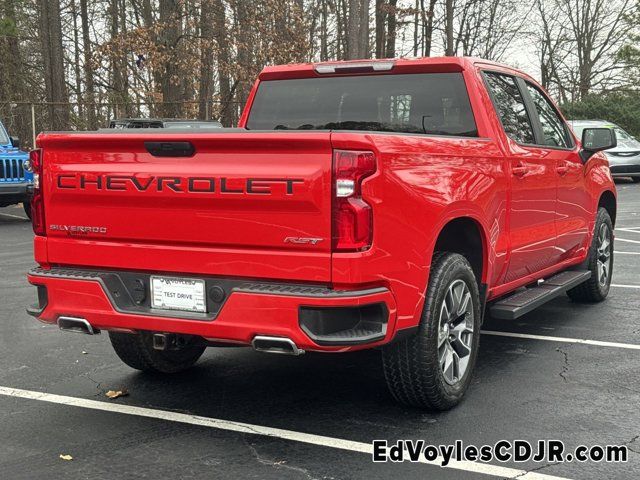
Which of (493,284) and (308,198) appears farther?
(493,284)

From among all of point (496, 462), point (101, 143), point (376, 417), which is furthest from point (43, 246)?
point (496, 462)

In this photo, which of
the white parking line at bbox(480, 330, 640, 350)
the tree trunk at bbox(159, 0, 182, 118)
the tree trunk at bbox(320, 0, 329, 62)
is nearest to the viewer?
the white parking line at bbox(480, 330, 640, 350)

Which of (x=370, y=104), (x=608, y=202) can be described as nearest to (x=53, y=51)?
(x=608, y=202)

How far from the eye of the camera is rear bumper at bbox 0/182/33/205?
51.7 ft

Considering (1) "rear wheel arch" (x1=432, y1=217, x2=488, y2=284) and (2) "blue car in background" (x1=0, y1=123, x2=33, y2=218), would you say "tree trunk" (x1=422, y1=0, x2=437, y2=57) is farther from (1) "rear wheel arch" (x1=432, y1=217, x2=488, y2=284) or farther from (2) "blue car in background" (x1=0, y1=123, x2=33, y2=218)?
(1) "rear wheel arch" (x1=432, y1=217, x2=488, y2=284)

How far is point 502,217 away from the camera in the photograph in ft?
17.1

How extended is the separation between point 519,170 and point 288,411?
2.22 metres

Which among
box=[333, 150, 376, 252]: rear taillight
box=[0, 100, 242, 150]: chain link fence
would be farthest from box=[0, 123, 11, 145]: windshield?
box=[333, 150, 376, 252]: rear taillight

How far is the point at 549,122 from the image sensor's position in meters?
6.56

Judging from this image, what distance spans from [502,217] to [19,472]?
3.14m

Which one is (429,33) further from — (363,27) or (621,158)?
(621,158)

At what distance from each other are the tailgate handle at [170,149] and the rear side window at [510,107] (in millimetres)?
2395

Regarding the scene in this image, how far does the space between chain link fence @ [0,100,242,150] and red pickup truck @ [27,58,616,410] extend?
17.8m

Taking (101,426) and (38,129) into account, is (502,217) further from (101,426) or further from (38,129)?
(38,129)
